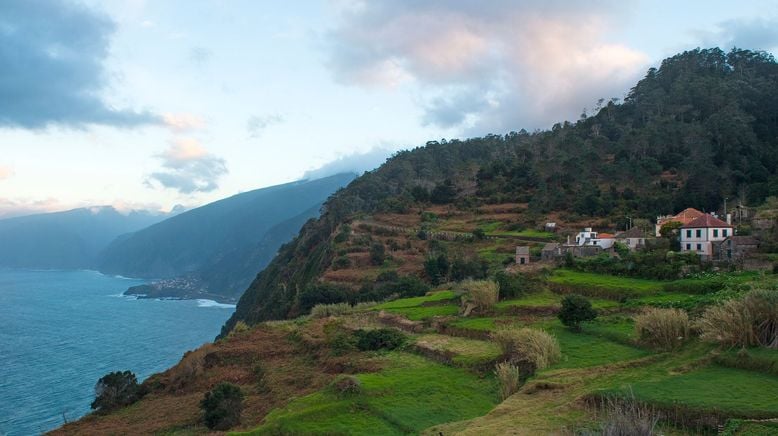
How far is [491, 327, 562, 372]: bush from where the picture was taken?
1468 centimetres

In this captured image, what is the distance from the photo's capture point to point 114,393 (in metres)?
22.3

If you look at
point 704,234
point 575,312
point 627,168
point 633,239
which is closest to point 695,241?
point 704,234

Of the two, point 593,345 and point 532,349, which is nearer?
point 532,349

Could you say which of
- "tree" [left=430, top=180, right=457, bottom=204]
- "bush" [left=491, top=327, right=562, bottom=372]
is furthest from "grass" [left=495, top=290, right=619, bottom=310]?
"tree" [left=430, top=180, right=457, bottom=204]

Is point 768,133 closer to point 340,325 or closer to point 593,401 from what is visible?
point 340,325

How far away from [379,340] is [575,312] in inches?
281

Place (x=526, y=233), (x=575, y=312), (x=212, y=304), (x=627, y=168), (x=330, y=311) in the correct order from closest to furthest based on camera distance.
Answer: (x=575, y=312) → (x=330, y=311) → (x=526, y=233) → (x=627, y=168) → (x=212, y=304)

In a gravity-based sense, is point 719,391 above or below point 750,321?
below

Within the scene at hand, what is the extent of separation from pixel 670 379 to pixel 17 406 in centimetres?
4015

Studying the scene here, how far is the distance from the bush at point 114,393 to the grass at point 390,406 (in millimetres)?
10485

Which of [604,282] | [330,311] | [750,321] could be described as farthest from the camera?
[330,311]

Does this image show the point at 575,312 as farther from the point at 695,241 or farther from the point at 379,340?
the point at 695,241

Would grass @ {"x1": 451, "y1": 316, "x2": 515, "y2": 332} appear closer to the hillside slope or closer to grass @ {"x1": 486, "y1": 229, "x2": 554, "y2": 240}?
the hillside slope

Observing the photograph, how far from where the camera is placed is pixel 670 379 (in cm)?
1137
